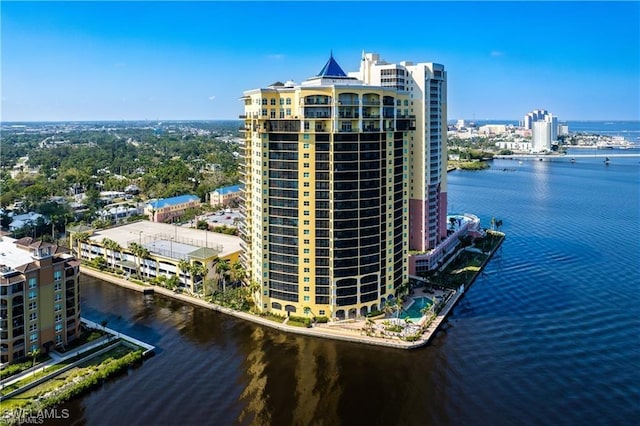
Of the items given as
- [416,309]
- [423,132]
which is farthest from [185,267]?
[423,132]

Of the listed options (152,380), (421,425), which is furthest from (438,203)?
(152,380)

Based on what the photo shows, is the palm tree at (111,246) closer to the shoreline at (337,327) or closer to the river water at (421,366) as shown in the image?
the river water at (421,366)

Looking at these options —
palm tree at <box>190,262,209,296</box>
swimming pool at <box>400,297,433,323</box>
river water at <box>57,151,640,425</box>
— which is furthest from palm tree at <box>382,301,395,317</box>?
palm tree at <box>190,262,209,296</box>

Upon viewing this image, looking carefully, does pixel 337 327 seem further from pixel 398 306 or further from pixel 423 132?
pixel 423 132

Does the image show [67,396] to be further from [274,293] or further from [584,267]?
[584,267]

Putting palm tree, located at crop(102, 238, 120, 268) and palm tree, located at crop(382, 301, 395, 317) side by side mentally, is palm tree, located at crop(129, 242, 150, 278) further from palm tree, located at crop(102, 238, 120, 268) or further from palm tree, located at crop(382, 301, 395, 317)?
palm tree, located at crop(382, 301, 395, 317)

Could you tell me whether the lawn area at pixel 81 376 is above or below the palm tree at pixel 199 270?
below

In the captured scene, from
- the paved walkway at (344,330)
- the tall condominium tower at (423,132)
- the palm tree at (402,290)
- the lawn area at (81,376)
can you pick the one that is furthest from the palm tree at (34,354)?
the tall condominium tower at (423,132)
